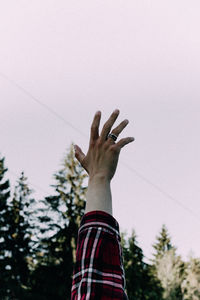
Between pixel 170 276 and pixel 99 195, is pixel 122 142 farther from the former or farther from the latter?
pixel 170 276

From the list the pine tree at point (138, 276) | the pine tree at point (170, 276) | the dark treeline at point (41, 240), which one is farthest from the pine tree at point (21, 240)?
the pine tree at point (170, 276)

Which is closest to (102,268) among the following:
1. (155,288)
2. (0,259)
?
(0,259)

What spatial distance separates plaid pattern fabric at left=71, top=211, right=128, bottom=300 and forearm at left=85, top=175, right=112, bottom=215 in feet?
0.07

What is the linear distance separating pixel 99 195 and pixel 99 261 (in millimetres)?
182

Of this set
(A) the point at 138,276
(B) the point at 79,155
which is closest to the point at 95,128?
(B) the point at 79,155

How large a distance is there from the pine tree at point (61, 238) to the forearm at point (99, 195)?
2755 centimetres

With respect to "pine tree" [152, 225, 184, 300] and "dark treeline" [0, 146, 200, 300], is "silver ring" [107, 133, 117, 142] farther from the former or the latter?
"pine tree" [152, 225, 184, 300]

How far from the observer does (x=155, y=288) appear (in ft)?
143

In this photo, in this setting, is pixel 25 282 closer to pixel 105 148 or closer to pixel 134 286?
pixel 134 286

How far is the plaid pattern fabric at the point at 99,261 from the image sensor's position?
0.87 m

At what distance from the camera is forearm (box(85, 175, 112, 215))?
0.97m

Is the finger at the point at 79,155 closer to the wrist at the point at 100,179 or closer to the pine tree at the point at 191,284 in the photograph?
the wrist at the point at 100,179

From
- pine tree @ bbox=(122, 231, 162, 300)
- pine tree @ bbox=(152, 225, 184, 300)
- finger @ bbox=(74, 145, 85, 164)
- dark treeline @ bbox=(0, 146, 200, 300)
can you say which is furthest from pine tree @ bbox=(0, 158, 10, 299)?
finger @ bbox=(74, 145, 85, 164)

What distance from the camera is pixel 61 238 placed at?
1158 inches
